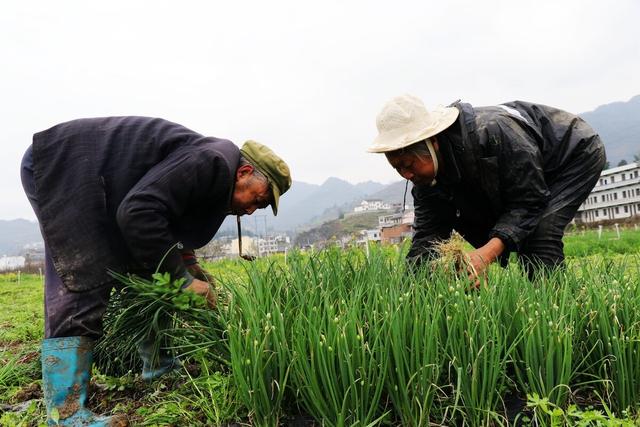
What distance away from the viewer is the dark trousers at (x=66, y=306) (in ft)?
6.39

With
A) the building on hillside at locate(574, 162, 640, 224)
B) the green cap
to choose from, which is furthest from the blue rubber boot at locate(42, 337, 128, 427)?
the building on hillside at locate(574, 162, 640, 224)

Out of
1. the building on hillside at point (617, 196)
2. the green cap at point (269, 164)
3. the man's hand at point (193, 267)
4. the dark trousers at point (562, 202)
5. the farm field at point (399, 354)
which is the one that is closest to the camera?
the farm field at point (399, 354)

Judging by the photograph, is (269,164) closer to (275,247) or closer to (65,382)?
(65,382)

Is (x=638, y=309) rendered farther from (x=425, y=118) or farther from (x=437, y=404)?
(x=425, y=118)

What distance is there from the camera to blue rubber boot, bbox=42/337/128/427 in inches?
75.0

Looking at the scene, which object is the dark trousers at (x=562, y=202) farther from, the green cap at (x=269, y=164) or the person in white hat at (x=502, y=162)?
the green cap at (x=269, y=164)

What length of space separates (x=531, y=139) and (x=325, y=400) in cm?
184

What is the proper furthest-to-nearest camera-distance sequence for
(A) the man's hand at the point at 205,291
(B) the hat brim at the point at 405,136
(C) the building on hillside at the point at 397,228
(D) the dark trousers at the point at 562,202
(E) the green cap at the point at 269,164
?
(C) the building on hillside at the point at 397,228, (D) the dark trousers at the point at 562,202, (B) the hat brim at the point at 405,136, (E) the green cap at the point at 269,164, (A) the man's hand at the point at 205,291

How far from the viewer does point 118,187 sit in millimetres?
2125

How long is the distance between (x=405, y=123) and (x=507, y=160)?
572 millimetres

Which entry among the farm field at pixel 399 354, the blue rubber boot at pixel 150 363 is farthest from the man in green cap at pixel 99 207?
the blue rubber boot at pixel 150 363

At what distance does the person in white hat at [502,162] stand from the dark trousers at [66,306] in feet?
4.69

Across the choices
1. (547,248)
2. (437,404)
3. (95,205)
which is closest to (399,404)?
(437,404)

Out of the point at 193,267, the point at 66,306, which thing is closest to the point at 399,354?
the point at 66,306
